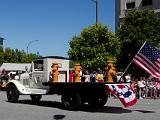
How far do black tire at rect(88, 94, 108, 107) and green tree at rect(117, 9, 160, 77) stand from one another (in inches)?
1355

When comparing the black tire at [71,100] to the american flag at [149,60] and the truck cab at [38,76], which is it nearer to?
the truck cab at [38,76]

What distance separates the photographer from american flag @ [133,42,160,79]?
15.2 metres

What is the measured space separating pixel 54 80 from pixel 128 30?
117 ft

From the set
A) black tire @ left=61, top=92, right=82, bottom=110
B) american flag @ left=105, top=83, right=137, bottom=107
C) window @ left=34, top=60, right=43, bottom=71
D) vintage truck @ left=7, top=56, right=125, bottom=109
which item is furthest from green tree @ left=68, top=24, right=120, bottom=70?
american flag @ left=105, top=83, right=137, bottom=107

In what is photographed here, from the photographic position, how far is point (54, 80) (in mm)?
17812

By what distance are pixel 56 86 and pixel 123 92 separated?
315 centimetres

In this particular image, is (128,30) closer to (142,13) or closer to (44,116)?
(142,13)

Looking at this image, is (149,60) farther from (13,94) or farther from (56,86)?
(13,94)

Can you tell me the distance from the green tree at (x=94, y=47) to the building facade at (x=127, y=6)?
23.5 m

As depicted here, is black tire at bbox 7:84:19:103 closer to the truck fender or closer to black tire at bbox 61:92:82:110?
the truck fender

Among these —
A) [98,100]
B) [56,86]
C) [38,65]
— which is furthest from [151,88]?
[56,86]

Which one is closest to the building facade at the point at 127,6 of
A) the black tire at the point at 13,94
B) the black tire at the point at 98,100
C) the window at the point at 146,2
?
the window at the point at 146,2

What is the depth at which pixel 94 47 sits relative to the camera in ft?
140

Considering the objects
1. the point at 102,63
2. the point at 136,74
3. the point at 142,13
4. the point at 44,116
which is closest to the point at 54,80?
the point at 44,116
